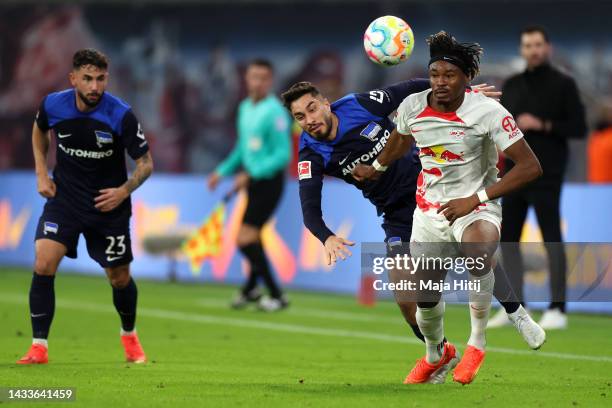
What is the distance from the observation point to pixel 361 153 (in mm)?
8781

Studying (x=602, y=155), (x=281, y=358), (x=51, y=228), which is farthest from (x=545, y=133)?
(x=51, y=228)

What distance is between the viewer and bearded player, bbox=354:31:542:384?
7883mm

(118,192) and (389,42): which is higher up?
(389,42)

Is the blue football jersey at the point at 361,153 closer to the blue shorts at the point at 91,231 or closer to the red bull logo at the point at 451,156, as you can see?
the red bull logo at the point at 451,156

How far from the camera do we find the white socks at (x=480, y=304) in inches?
321

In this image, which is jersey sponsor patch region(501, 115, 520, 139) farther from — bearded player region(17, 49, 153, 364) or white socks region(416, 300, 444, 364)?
bearded player region(17, 49, 153, 364)

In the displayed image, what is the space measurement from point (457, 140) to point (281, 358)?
3.08 metres

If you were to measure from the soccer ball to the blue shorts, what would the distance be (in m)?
2.40

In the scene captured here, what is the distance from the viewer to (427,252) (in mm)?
8375

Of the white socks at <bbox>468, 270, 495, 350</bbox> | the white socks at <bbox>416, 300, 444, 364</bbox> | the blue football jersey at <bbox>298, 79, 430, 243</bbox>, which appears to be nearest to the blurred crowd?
the blue football jersey at <bbox>298, 79, 430, 243</bbox>

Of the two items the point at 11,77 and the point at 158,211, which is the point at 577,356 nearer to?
the point at 158,211

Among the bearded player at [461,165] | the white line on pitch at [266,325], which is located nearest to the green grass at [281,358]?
the white line on pitch at [266,325]

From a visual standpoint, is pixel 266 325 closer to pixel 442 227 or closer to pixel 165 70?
pixel 442 227

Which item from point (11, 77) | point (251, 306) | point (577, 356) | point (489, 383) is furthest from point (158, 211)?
point (11, 77)
